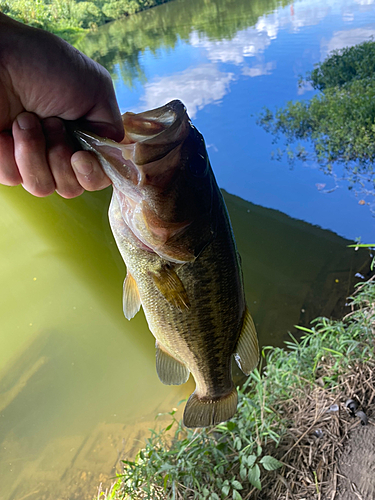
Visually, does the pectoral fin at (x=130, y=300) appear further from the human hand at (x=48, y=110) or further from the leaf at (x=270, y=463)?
the leaf at (x=270, y=463)

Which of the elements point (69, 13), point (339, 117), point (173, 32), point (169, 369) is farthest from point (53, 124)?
point (69, 13)

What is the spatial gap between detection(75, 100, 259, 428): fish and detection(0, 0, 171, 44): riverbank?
11462mm

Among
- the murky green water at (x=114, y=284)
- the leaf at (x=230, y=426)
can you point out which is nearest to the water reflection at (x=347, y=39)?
the murky green water at (x=114, y=284)

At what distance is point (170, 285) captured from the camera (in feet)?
3.55

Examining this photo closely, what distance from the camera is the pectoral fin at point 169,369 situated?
1.38 m

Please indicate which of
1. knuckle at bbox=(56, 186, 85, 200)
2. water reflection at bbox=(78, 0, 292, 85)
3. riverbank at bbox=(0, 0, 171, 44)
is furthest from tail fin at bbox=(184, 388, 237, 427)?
riverbank at bbox=(0, 0, 171, 44)

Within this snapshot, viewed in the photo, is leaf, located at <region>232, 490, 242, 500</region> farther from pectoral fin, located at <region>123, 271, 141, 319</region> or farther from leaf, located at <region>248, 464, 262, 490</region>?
pectoral fin, located at <region>123, 271, 141, 319</region>

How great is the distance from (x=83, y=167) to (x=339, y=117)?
18.1ft

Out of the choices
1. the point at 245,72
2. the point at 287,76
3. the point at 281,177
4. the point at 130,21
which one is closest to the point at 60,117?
the point at 281,177

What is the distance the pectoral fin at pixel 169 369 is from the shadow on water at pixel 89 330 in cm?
249

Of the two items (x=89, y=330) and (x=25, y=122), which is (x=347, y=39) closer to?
(x=89, y=330)

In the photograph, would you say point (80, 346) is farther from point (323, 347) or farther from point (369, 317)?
point (369, 317)

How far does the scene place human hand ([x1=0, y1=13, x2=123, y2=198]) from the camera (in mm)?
909

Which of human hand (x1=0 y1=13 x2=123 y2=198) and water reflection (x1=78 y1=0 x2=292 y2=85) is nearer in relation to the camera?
human hand (x1=0 y1=13 x2=123 y2=198)
